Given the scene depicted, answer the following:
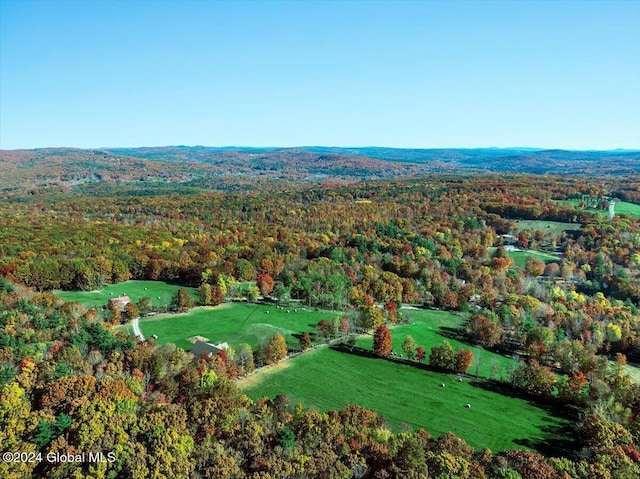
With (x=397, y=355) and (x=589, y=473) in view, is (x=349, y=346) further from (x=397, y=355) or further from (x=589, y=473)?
(x=589, y=473)

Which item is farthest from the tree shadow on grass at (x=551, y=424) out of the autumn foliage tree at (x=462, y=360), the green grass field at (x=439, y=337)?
the green grass field at (x=439, y=337)

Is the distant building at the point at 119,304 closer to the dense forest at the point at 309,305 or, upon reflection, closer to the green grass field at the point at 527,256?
the dense forest at the point at 309,305

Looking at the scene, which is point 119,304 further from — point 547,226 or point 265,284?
point 547,226

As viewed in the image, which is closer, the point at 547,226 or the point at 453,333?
the point at 453,333

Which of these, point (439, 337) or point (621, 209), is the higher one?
point (621, 209)

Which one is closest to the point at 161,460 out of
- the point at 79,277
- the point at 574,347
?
the point at 574,347

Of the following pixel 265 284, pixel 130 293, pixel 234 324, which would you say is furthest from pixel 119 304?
pixel 265 284
